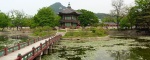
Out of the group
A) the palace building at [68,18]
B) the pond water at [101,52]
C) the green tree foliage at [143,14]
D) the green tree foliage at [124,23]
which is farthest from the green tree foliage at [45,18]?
the pond water at [101,52]

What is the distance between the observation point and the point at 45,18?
243ft

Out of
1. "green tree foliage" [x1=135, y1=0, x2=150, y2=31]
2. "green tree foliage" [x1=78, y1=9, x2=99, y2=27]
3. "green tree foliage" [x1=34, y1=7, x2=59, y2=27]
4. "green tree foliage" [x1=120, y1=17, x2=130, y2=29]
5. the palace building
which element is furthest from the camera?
"green tree foliage" [x1=78, y1=9, x2=99, y2=27]

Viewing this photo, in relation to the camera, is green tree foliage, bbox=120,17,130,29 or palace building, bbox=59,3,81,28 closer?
palace building, bbox=59,3,81,28

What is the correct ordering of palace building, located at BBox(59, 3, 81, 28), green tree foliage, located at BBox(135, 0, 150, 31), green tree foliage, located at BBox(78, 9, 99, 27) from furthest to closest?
green tree foliage, located at BBox(78, 9, 99, 27)
palace building, located at BBox(59, 3, 81, 28)
green tree foliage, located at BBox(135, 0, 150, 31)

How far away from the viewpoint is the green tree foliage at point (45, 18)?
74000 mm

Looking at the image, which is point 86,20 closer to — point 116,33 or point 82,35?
point 116,33

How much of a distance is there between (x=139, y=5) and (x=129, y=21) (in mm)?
6369

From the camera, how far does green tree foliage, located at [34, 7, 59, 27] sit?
7400cm

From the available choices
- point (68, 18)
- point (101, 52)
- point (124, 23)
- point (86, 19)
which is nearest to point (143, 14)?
point (124, 23)

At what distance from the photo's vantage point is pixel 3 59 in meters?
17.9

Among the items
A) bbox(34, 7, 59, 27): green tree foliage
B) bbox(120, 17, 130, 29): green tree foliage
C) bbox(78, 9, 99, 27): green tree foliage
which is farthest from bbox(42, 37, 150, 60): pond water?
bbox(78, 9, 99, 27): green tree foliage

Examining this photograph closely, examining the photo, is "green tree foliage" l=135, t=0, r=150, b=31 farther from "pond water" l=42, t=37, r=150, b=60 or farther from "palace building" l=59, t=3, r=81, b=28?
"pond water" l=42, t=37, r=150, b=60

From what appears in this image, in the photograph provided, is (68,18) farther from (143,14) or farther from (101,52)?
(101,52)

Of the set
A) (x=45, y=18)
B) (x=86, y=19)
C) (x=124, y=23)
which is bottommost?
(x=124, y=23)
